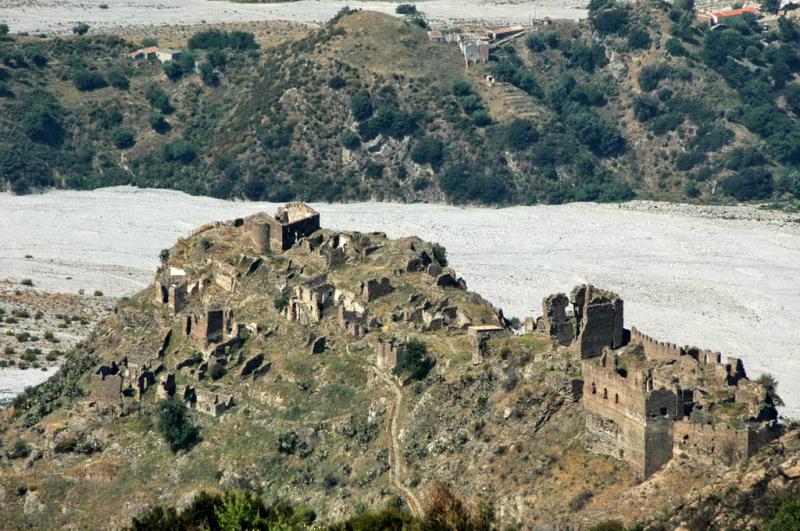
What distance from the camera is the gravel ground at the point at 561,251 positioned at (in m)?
158

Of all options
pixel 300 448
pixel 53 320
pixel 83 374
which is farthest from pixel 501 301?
pixel 300 448

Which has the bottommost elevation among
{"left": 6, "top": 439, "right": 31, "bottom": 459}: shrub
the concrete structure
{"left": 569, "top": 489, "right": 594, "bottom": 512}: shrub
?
{"left": 6, "top": 439, "right": 31, "bottom": 459}: shrub

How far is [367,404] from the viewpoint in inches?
4134

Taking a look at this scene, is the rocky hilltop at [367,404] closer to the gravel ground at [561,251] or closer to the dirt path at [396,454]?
the dirt path at [396,454]

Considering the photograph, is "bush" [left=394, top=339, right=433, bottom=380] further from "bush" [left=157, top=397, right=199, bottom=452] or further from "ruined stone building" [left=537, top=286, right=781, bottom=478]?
"bush" [left=157, top=397, right=199, bottom=452]

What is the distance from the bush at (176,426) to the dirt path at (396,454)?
32.0 feet

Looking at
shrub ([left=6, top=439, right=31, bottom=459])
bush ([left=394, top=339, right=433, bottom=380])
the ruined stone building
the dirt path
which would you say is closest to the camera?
the ruined stone building

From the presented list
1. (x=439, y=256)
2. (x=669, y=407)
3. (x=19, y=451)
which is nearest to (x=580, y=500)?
(x=669, y=407)

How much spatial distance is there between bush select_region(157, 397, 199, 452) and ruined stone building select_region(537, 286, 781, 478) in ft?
74.4

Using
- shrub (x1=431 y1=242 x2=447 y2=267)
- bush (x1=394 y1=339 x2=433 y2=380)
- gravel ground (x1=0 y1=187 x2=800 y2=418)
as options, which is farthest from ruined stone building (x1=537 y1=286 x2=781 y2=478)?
gravel ground (x1=0 y1=187 x2=800 y2=418)

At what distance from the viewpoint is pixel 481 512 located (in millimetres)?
83000

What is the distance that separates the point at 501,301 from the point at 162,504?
55.0 meters

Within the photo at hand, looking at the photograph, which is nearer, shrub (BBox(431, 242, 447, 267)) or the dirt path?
the dirt path

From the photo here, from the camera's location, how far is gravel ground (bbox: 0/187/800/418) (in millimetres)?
158375
